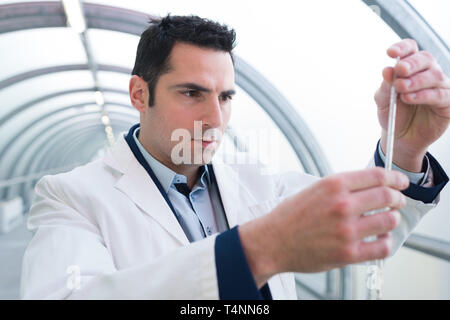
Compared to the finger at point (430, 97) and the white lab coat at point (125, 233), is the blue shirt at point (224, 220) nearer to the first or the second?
the white lab coat at point (125, 233)

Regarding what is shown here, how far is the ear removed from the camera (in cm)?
231

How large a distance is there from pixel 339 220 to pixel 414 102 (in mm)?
651

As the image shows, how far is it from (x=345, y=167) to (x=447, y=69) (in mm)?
2337

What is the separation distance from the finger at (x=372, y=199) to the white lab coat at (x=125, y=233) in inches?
14.8

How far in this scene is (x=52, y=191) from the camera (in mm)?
1775

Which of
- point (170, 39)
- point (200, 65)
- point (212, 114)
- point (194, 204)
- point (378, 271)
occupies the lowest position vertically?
point (378, 271)

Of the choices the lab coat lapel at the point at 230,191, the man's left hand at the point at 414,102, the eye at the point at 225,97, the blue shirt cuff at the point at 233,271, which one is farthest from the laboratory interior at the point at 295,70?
the blue shirt cuff at the point at 233,271

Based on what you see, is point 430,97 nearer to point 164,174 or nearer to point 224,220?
point 224,220

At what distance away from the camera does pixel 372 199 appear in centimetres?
79

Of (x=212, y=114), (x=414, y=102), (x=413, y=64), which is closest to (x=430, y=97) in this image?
(x=414, y=102)

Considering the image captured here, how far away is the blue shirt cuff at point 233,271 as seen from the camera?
92 cm

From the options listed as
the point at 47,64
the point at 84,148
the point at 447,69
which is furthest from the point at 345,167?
the point at 84,148

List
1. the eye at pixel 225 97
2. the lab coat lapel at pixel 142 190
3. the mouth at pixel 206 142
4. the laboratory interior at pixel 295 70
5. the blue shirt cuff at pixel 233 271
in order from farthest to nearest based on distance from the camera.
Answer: the laboratory interior at pixel 295 70 → the eye at pixel 225 97 → the mouth at pixel 206 142 → the lab coat lapel at pixel 142 190 → the blue shirt cuff at pixel 233 271
